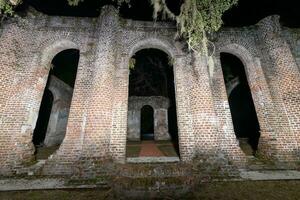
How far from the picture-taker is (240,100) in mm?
17266

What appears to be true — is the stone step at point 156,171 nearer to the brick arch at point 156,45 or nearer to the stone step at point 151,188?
the stone step at point 151,188

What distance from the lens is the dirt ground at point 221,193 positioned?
149 inches

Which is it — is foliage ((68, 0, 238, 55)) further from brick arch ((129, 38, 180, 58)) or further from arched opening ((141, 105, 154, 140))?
arched opening ((141, 105, 154, 140))

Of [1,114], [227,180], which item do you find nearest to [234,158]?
[227,180]

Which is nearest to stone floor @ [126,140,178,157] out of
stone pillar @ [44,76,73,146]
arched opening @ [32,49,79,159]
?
Answer: stone pillar @ [44,76,73,146]

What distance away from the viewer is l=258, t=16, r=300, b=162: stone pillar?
641cm

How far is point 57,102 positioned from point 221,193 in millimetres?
12996

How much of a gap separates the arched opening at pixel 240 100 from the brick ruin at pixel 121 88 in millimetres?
5401

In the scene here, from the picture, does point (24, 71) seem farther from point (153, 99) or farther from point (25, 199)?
point (153, 99)

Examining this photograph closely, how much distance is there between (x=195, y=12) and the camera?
6504mm

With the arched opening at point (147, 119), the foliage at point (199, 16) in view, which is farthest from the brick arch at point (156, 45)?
the arched opening at point (147, 119)

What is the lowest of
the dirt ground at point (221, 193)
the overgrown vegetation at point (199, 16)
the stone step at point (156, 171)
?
the dirt ground at point (221, 193)

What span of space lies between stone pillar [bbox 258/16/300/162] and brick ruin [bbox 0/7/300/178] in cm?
3

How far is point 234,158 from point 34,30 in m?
8.58
